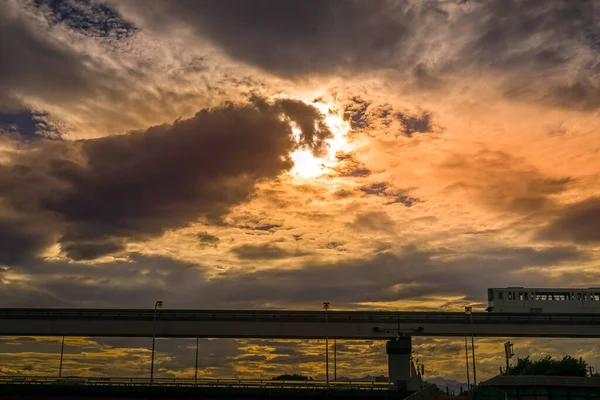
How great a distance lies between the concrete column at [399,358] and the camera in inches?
3002

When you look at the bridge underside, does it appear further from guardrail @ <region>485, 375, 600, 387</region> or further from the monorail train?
guardrail @ <region>485, 375, 600, 387</region>

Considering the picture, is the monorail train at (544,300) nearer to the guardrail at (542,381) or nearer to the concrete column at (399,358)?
the concrete column at (399,358)

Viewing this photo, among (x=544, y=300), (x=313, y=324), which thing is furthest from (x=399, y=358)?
(x=544, y=300)

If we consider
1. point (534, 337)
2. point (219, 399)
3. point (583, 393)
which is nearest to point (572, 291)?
point (534, 337)

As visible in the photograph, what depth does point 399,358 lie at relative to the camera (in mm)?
77000

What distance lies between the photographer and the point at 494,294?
109688 millimetres

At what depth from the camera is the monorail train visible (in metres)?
108

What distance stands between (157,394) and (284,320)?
25.8m

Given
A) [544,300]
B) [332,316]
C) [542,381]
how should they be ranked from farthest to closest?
[544,300] → [332,316] → [542,381]

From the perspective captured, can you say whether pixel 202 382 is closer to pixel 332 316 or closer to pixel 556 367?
pixel 332 316

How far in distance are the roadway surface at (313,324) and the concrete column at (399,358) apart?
8807mm

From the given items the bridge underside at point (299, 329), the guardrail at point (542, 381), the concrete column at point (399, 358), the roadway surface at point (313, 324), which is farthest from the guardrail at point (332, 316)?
the guardrail at point (542, 381)

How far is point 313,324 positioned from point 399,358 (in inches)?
600

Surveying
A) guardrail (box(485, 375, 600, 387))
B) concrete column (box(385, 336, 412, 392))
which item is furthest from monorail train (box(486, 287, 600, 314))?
guardrail (box(485, 375, 600, 387))
